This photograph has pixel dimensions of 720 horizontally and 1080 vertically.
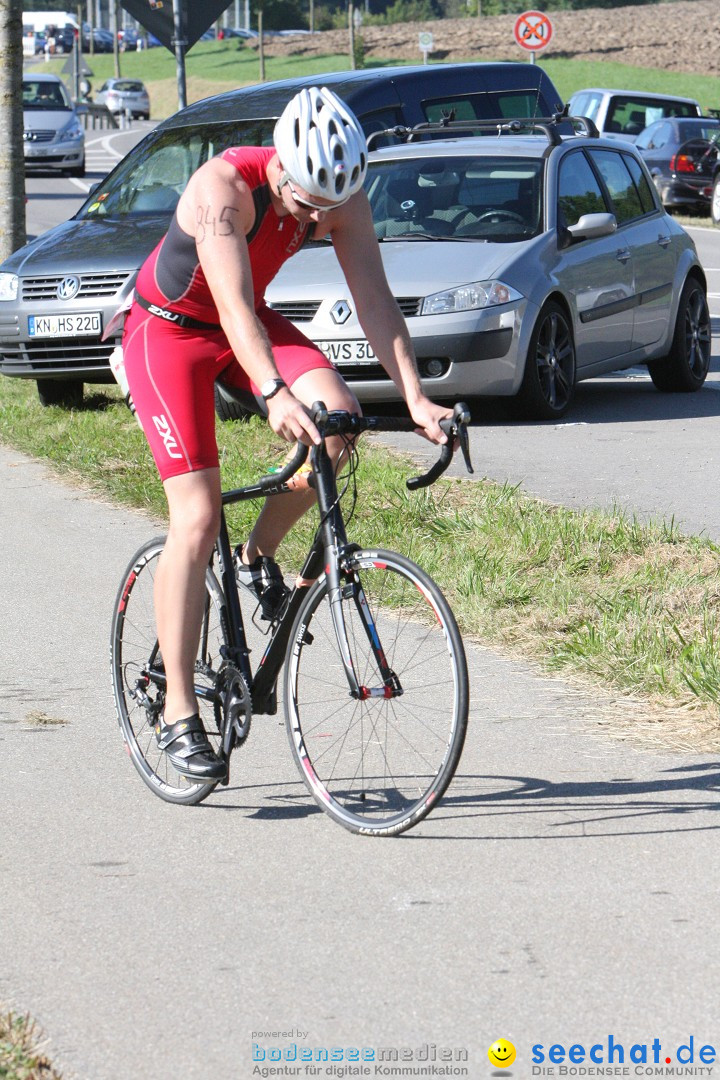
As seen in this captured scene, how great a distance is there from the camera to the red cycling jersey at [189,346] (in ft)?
13.1

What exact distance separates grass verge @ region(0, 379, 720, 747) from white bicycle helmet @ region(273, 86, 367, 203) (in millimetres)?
1930

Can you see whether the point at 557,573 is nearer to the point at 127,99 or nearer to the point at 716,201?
the point at 716,201

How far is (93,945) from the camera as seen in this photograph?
3443mm

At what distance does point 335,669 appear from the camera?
430 centimetres

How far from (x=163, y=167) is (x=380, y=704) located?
8.01m

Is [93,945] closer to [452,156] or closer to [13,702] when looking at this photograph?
[13,702]

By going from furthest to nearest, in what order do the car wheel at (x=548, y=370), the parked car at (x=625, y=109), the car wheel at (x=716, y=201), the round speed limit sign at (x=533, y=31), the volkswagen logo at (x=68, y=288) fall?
the parked car at (x=625, y=109)
the car wheel at (x=716, y=201)
the round speed limit sign at (x=533, y=31)
the volkswagen logo at (x=68, y=288)
the car wheel at (x=548, y=370)

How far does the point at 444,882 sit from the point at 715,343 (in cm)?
1101

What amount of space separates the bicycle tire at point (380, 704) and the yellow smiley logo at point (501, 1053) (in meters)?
0.93

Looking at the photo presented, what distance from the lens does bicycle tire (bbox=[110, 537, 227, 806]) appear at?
14.2ft

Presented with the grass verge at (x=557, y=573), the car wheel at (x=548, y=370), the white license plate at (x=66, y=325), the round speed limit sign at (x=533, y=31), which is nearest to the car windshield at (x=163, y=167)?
the white license plate at (x=66, y=325)

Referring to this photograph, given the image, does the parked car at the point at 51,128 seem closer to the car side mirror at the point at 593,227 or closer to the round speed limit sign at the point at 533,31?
the round speed limit sign at the point at 533,31

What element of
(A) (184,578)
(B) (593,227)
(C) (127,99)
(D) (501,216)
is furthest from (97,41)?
(A) (184,578)

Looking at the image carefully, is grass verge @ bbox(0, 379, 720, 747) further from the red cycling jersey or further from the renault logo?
the red cycling jersey
